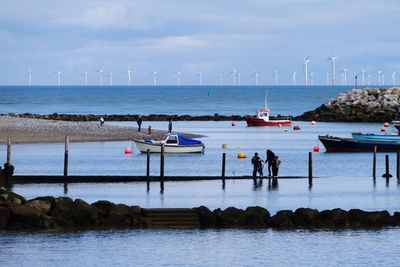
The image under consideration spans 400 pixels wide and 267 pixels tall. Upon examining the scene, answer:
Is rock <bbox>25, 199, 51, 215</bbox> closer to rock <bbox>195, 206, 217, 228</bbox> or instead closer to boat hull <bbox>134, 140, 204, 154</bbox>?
rock <bbox>195, 206, 217, 228</bbox>

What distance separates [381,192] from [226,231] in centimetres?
2045

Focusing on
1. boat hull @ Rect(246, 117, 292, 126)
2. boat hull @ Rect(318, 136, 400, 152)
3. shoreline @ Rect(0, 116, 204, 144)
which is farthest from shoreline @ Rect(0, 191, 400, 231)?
boat hull @ Rect(246, 117, 292, 126)

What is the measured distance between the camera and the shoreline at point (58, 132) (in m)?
112

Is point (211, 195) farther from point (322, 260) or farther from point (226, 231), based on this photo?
point (322, 260)

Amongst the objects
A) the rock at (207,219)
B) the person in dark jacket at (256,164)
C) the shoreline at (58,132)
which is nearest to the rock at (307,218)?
the rock at (207,219)

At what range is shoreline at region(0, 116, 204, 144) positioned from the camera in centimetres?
11150

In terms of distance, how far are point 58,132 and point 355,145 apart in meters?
32.2

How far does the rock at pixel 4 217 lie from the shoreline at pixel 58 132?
57020mm

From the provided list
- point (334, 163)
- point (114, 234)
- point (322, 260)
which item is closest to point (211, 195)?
point (114, 234)

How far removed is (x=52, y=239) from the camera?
47125mm

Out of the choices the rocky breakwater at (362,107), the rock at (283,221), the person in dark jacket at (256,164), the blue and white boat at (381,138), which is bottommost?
the rock at (283,221)

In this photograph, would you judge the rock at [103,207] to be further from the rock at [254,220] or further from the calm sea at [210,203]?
the rock at [254,220]

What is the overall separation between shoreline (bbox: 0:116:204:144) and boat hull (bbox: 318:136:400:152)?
21.5 m

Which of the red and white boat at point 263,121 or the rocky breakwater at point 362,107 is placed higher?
the rocky breakwater at point 362,107
